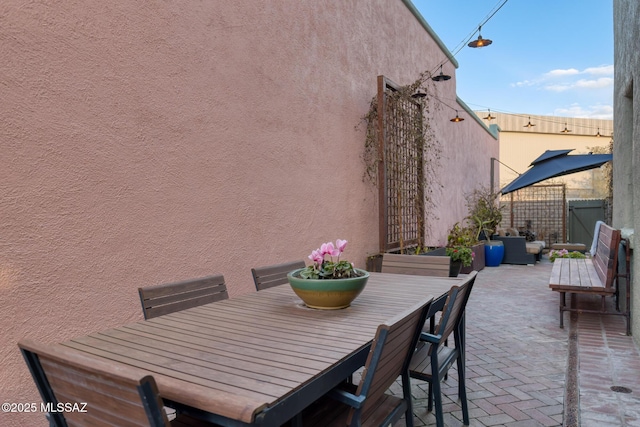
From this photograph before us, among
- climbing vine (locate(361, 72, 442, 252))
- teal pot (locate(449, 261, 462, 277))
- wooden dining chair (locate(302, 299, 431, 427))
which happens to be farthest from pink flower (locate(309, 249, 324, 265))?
teal pot (locate(449, 261, 462, 277))

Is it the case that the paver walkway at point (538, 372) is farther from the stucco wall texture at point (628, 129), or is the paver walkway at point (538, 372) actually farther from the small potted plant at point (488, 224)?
the small potted plant at point (488, 224)

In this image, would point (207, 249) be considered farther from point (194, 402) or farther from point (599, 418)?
point (599, 418)

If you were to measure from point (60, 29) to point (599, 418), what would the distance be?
3562 millimetres

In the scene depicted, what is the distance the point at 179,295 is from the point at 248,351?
2.74 ft

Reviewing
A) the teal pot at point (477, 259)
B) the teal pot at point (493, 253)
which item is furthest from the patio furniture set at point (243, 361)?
the teal pot at point (493, 253)

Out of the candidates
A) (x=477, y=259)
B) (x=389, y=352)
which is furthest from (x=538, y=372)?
(x=477, y=259)

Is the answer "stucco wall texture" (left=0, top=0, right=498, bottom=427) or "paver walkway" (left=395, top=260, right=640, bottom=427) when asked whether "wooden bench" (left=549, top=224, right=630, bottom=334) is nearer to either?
"paver walkway" (left=395, top=260, right=640, bottom=427)

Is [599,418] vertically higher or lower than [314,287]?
lower

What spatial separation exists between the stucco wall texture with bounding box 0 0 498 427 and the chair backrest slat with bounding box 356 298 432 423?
5.31ft

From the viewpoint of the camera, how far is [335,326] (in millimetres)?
1641

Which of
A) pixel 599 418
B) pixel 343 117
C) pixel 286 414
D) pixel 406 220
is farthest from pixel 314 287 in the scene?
pixel 406 220

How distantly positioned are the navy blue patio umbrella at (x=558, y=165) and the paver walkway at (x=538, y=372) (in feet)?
12.4

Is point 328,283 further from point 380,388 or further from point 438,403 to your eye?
point 438,403

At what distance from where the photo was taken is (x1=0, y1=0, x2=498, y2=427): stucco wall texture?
194 centimetres
